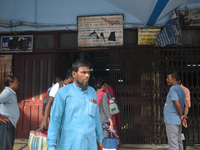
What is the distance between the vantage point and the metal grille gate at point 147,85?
18.0 feet

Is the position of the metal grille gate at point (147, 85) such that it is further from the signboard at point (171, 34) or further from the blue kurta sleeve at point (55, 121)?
the blue kurta sleeve at point (55, 121)

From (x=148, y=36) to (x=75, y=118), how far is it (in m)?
4.23

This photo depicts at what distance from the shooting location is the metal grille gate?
5488 mm

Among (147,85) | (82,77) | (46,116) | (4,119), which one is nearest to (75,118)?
(82,77)

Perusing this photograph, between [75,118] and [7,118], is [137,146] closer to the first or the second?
[7,118]

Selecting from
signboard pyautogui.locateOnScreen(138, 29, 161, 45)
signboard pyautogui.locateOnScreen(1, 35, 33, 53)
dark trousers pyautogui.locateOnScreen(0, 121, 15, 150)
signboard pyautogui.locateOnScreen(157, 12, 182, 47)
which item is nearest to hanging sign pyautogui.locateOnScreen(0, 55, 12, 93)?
A: signboard pyautogui.locateOnScreen(1, 35, 33, 53)

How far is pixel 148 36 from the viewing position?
5.70 m

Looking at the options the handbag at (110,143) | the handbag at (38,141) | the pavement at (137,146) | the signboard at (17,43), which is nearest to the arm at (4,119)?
the handbag at (38,141)

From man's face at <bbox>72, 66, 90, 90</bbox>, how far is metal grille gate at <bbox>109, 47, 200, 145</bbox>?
345cm

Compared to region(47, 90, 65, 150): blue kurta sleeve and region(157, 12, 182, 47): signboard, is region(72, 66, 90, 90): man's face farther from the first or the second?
region(157, 12, 182, 47): signboard

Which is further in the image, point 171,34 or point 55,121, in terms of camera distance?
point 171,34

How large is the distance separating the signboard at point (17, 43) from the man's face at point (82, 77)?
434cm

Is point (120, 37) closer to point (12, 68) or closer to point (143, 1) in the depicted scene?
point (143, 1)

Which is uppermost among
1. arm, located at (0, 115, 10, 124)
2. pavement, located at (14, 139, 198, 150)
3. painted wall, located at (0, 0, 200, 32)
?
painted wall, located at (0, 0, 200, 32)
